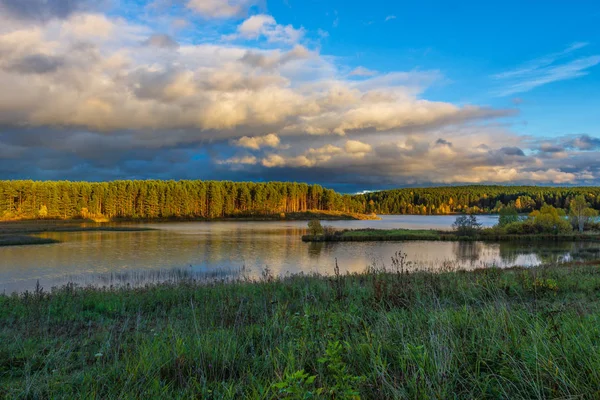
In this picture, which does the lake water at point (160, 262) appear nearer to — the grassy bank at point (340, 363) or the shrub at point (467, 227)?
the grassy bank at point (340, 363)

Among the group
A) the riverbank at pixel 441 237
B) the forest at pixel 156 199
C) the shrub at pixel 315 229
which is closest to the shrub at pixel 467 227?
the riverbank at pixel 441 237

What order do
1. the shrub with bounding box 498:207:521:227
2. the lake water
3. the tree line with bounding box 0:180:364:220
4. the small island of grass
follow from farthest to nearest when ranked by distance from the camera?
the tree line with bounding box 0:180:364:220
the shrub with bounding box 498:207:521:227
the small island of grass
the lake water

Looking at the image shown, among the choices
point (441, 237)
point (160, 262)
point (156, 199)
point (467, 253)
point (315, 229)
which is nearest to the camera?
point (160, 262)

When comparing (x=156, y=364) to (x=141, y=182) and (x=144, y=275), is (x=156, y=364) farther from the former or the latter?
(x=141, y=182)

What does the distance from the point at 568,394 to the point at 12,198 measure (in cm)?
12322

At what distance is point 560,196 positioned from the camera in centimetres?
16838

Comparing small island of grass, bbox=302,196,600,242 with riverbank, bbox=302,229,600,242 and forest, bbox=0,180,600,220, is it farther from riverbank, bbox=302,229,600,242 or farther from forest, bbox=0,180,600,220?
forest, bbox=0,180,600,220

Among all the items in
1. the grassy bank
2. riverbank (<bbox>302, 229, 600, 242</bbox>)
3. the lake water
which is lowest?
riverbank (<bbox>302, 229, 600, 242</bbox>)

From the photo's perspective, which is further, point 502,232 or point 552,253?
point 502,232

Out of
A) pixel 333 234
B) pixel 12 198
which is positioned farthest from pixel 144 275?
pixel 12 198

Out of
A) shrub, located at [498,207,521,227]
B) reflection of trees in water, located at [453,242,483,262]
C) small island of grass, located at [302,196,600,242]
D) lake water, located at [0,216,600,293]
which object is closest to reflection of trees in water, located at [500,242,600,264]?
lake water, located at [0,216,600,293]

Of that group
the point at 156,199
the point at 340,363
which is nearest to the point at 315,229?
the point at 340,363

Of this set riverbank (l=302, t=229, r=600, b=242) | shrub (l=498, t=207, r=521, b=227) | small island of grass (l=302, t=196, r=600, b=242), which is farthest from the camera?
shrub (l=498, t=207, r=521, b=227)

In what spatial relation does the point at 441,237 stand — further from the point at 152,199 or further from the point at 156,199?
the point at 152,199
